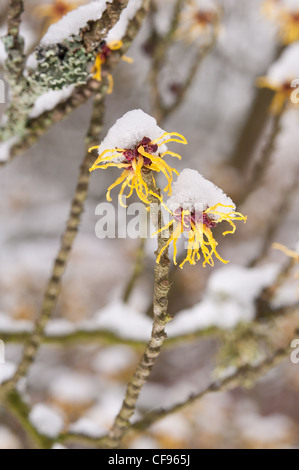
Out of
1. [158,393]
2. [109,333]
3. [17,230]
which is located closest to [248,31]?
[17,230]

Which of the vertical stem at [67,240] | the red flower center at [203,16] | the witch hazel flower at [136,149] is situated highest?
the red flower center at [203,16]

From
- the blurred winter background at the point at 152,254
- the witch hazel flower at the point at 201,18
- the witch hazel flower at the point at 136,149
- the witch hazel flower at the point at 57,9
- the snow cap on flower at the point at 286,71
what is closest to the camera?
the witch hazel flower at the point at 136,149

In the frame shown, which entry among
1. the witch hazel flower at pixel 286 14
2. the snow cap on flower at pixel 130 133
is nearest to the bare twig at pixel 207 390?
the snow cap on flower at pixel 130 133

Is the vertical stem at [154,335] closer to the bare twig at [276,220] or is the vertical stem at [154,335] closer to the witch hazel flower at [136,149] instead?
the witch hazel flower at [136,149]

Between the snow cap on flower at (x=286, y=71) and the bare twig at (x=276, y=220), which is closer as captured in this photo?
the snow cap on flower at (x=286, y=71)

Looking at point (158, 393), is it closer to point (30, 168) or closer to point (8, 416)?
point (8, 416)

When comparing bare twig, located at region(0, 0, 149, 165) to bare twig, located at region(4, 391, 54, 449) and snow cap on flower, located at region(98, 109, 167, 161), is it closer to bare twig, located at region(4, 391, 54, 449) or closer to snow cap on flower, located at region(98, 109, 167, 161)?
snow cap on flower, located at region(98, 109, 167, 161)

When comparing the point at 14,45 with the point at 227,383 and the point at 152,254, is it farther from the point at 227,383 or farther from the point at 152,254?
the point at 152,254
